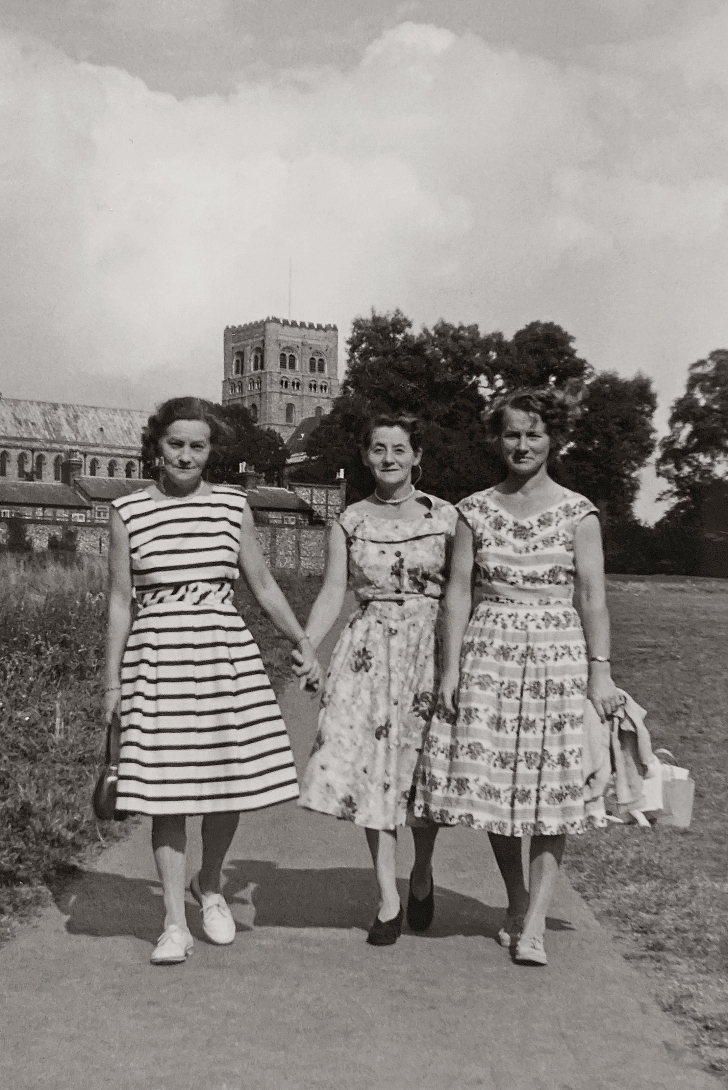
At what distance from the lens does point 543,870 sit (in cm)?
479

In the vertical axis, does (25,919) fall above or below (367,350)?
below

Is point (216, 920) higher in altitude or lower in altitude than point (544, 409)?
lower

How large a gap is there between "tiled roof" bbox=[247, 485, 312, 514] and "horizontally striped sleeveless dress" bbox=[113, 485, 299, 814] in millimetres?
80070

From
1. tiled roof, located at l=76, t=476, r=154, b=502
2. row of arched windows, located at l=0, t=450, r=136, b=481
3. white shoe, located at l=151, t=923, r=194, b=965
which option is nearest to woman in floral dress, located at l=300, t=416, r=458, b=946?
white shoe, located at l=151, t=923, r=194, b=965

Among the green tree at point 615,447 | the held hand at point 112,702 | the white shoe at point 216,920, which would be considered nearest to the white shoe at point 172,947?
the white shoe at point 216,920

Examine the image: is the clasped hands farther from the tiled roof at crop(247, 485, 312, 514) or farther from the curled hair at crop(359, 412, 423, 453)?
the tiled roof at crop(247, 485, 312, 514)

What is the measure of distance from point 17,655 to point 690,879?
662 centimetres

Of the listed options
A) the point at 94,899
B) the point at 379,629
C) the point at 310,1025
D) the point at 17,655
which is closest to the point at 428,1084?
the point at 310,1025

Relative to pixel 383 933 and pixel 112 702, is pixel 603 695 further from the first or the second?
pixel 112 702

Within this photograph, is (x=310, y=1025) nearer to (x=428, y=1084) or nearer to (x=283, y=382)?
(x=428, y=1084)

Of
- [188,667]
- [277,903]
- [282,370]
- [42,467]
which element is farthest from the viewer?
[282,370]

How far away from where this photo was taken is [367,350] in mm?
50281

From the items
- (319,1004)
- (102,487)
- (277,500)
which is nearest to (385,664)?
(319,1004)

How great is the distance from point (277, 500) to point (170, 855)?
272ft
